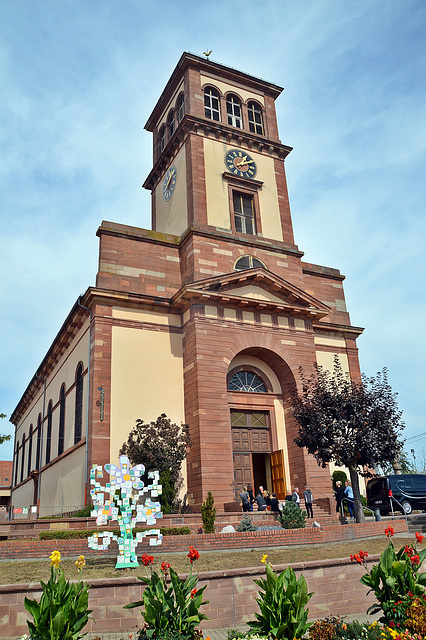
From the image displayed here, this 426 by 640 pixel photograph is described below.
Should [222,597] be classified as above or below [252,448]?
below

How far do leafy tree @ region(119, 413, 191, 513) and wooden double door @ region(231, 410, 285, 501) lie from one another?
2.77m

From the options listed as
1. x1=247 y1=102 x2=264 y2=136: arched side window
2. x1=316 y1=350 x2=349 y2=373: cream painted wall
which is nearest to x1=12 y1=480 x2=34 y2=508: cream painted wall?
x1=316 y1=350 x2=349 y2=373: cream painted wall

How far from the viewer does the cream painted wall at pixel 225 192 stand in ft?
91.6

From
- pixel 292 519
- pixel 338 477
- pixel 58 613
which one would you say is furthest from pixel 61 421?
pixel 58 613

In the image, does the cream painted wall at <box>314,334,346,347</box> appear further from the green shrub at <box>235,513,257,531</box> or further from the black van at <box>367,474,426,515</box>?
the green shrub at <box>235,513,257,531</box>

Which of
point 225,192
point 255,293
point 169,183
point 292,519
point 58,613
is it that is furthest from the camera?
point 169,183

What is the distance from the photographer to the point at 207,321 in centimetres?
2408

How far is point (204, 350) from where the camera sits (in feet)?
77.2

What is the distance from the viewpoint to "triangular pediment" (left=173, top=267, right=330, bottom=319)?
24.2m

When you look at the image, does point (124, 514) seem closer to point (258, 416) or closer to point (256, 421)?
point (256, 421)

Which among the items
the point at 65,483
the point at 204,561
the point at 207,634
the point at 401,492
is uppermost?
the point at 65,483

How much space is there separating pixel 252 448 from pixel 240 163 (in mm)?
15288

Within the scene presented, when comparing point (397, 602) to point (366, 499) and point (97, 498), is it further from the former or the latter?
point (366, 499)

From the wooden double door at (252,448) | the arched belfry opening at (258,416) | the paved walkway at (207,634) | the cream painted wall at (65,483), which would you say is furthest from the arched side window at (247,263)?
the paved walkway at (207,634)
